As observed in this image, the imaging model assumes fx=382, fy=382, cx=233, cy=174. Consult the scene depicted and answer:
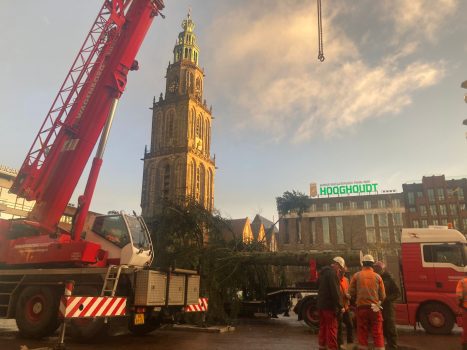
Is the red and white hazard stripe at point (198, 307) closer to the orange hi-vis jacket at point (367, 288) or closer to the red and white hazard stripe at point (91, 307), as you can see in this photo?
the red and white hazard stripe at point (91, 307)

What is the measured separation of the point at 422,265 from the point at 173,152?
184 ft

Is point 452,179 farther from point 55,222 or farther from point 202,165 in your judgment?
point 55,222

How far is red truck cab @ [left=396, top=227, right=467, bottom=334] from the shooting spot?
40.8ft

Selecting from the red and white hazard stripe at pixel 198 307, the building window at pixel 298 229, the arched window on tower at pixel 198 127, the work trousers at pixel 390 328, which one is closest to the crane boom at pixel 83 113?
the red and white hazard stripe at pixel 198 307

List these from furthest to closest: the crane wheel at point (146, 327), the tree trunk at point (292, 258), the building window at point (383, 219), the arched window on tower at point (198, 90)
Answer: the building window at point (383, 219) → the arched window on tower at point (198, 90) → the tree trunk at point (292, 258) → the crane wheel at point (146, 327)

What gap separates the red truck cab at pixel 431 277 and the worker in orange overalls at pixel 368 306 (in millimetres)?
6436

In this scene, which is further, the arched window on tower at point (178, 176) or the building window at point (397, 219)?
the building window at point (397, 219)

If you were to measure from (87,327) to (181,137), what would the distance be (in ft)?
196

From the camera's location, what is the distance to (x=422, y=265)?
13102 mm

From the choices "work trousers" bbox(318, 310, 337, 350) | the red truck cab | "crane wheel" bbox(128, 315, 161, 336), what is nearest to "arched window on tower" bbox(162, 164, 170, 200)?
the red truck cab

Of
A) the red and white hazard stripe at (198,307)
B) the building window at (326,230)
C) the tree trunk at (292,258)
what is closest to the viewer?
the red and white hazard stripe at (198,307)

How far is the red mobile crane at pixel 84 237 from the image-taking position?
29.2ft

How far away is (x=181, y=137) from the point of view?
67.3 metres

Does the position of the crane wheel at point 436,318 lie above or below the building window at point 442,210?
below
